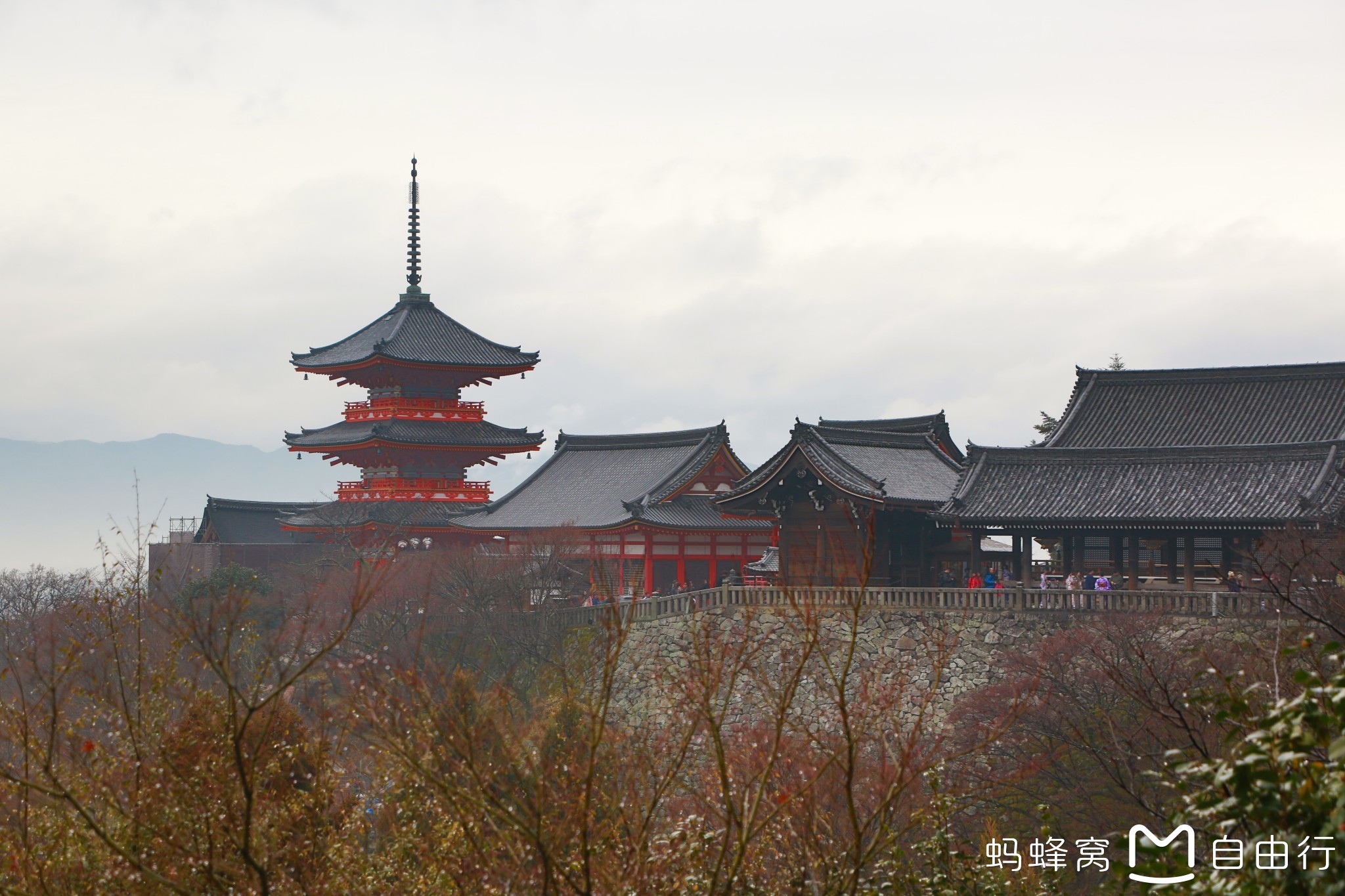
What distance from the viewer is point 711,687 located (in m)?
6.89

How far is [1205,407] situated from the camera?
117 feet

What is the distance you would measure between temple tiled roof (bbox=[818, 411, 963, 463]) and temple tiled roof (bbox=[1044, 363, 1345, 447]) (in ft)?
10.6

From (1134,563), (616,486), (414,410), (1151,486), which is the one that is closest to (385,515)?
(414,410)

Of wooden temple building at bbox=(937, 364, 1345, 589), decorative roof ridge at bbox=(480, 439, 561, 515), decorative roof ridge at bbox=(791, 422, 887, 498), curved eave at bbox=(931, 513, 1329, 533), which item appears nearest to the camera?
curved eave at bbox=(931, 513, 1329, 533)

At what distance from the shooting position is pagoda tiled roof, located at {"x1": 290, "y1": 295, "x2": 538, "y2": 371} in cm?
4947

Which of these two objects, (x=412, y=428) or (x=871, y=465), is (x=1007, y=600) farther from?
(x=412, y=428)

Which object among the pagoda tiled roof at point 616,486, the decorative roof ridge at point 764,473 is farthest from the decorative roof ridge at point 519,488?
the decorative roof ridge at point 764,473

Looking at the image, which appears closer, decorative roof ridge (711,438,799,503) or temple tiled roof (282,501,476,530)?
decorative roof ridge (711,438,799,503)

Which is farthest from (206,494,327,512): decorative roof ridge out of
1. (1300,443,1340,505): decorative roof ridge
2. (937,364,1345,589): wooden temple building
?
(1300,443,1340,505): decorative roof ridge

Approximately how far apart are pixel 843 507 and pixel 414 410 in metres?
22.7

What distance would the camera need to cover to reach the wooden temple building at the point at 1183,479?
91.2ft

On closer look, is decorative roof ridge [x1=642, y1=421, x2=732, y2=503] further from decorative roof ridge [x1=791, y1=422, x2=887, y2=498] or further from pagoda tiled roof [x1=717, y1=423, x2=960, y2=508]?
decorative roof ridge [x1=791, y1=422, x2=887, y2=498]

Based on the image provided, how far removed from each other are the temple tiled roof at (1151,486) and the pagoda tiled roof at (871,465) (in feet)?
6.69

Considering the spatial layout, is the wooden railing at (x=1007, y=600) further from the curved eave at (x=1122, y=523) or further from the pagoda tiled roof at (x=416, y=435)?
the pagoda tiled roof at (x=416, y=435)
